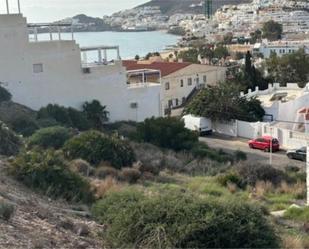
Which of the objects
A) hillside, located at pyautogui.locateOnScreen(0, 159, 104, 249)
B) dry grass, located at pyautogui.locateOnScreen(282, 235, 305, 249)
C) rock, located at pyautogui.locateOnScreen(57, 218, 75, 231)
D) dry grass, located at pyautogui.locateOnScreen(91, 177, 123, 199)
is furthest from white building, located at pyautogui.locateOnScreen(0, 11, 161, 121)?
dry grass, located at pyautogui.locateOnScreen(282, 235, 305, 249)

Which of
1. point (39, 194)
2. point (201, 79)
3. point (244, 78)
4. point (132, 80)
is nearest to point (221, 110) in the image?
point (132, 80)

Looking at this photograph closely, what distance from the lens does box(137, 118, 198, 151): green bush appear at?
2489cm

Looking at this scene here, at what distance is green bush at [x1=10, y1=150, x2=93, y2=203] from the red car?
1855cm

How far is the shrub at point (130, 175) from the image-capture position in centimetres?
1437

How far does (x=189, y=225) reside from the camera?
25.7 feet

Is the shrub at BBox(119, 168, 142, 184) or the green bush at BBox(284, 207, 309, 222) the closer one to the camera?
the green bush at BBox(284, 207, 309, 222)

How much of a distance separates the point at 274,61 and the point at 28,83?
101 feet

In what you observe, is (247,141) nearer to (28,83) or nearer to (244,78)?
(28,83)

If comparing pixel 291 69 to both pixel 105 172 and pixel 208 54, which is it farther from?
pixel 105 172

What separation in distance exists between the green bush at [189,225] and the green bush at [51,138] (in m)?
10.3

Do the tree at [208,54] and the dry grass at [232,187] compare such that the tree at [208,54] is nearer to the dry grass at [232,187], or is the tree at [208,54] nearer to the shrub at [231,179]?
the shrub at [231,179]

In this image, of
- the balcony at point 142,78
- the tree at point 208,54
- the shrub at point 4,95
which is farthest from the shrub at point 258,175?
the tree at point 208,54

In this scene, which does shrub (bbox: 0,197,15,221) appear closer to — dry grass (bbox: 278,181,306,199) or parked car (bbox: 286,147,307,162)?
dry grass (bbox: 278,181,306,199)

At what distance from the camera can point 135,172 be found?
14867mm
